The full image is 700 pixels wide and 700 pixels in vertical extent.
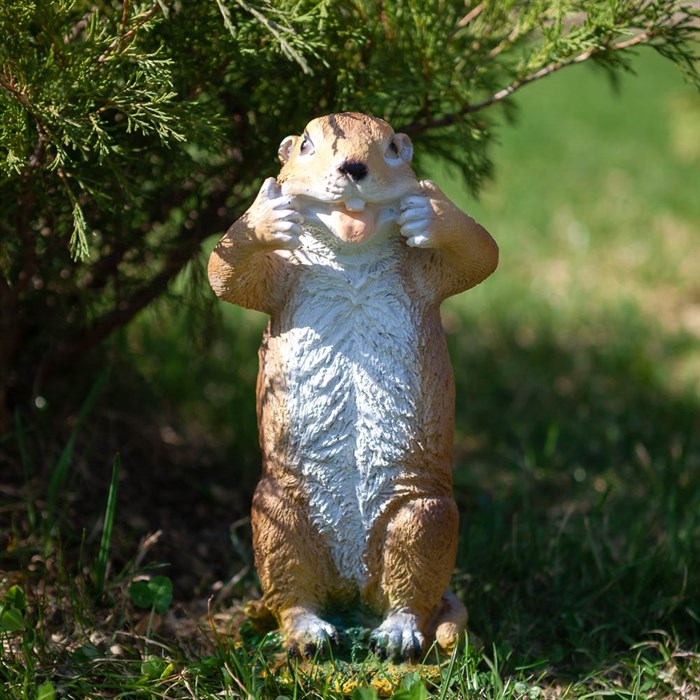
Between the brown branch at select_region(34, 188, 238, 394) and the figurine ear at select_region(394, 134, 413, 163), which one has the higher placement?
the figurine ear at select_region(394, 134, 413, 163)

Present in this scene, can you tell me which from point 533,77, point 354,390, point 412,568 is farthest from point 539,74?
point 412,568

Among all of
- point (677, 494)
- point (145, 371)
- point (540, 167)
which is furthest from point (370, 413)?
point (540, 167)

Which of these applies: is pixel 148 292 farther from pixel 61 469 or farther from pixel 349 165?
pixel 349 165

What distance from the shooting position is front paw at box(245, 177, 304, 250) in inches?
88.5

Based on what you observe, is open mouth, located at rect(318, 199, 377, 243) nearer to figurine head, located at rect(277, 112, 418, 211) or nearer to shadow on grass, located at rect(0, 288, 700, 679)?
figurine head, located at rect(277, 112, 418, 211)

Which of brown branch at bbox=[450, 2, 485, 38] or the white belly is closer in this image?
the white belly

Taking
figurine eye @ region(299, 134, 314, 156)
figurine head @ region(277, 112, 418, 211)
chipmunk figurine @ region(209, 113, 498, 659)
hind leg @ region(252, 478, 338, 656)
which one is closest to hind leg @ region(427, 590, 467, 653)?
chipmunk figurine @ region(209, 113, 498, 659)

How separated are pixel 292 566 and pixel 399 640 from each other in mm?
310

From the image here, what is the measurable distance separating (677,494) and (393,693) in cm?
172

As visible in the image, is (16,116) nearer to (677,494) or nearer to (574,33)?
(574,33)

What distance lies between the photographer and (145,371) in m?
4.27

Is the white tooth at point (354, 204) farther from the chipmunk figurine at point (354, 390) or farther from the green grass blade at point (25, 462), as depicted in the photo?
the green grass blade at point (25, 462)

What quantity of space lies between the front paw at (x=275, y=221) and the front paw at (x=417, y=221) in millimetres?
235

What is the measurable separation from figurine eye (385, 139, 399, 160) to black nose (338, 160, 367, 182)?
104 millimetres
